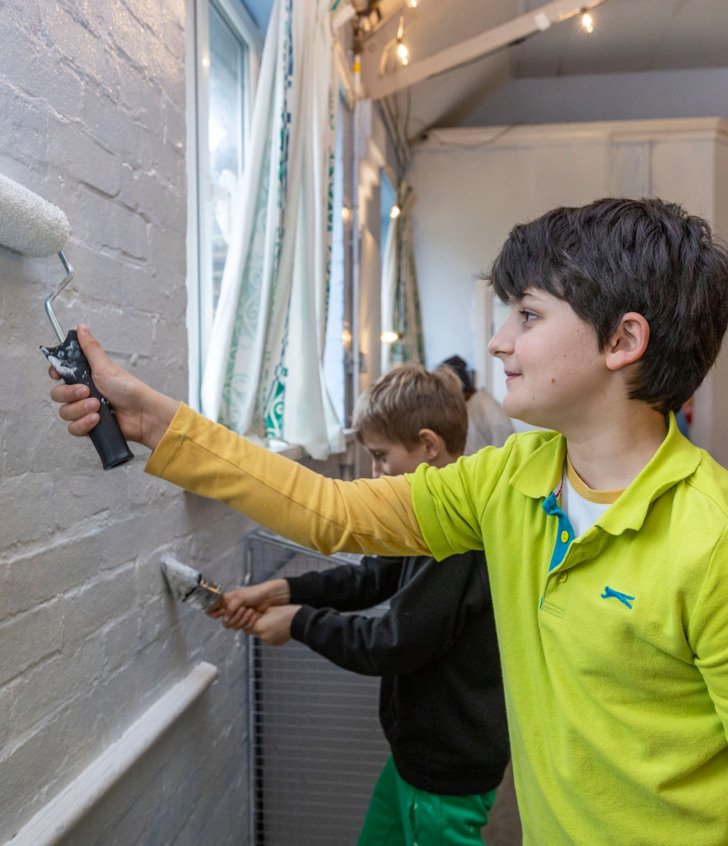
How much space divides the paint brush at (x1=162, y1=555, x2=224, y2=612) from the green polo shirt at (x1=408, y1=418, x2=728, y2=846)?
598mm

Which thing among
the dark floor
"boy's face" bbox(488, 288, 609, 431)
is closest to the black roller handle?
"boy's face" bbox(488, 288, 609, 431)

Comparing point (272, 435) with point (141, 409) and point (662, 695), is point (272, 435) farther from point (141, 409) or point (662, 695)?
point (662, 695)

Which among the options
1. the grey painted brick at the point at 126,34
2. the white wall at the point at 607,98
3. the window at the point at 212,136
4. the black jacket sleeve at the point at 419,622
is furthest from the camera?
the white wall at the point at 607,98

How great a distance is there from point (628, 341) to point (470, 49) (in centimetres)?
368

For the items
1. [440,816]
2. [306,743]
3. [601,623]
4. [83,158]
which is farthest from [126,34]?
[306,743]

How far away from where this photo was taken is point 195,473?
0.95 metres

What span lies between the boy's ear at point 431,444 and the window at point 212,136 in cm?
54

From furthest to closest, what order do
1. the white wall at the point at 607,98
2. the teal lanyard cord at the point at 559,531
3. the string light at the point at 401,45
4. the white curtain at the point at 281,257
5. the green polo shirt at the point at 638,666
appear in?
the white wall at the point at 607,98 → the string light at the point at 401,45 → the white curtain at the point at 281,257 → the teal lanyard cord at the point at 559,531 → the green polo shirt at the point at 638,666

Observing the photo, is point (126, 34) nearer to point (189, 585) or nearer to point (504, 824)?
point (189, 585)

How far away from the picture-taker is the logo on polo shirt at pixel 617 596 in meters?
0.85

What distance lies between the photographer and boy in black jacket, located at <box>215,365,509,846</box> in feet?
4.40

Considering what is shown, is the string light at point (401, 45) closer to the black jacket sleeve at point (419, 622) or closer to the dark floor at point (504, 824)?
the black jacket sleeve at point (419, 622)

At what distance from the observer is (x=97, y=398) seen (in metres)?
0.88

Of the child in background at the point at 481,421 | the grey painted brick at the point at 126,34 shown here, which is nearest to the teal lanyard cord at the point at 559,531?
the grey painted brick at the point at 126,34
